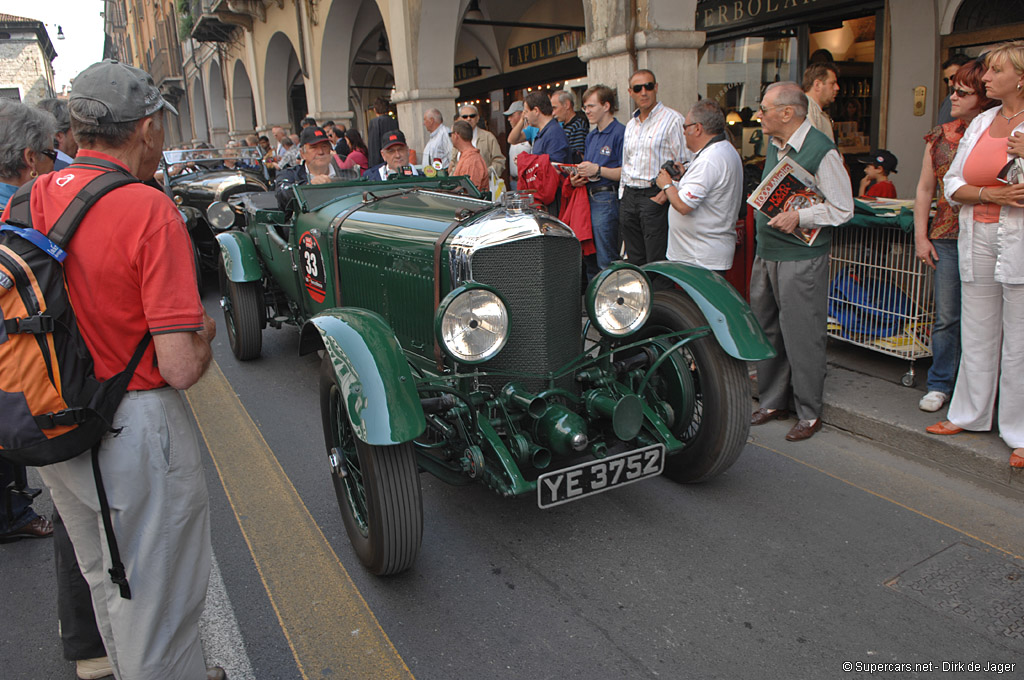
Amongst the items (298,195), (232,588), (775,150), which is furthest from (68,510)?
(775,150)

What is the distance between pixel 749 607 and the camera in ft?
8.48

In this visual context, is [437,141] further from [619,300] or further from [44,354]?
[44,354]

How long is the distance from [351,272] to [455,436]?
1.46 metres

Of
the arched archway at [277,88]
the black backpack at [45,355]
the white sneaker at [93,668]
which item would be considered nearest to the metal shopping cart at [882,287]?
the black backpack at [45,355]

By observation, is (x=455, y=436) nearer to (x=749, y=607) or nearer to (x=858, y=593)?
(x=749, y=607)

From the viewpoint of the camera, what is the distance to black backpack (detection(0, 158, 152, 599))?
1702 millimetres

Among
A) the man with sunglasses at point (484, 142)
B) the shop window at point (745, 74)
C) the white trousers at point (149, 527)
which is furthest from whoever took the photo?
the shop window at point (745, 74)

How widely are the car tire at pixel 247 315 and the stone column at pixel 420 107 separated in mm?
5413

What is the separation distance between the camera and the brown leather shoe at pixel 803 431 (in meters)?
4.02

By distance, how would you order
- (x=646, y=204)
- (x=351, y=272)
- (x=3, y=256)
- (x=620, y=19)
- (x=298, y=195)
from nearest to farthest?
1. (x=3, y=256)
2. (x=351, y=272)
3. (x=298, y=195)
4. (x=646, y=204)
5. (x=620, y=19)

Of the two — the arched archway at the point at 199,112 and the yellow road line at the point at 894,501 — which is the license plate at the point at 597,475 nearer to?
the yellow road line at the point at 894,501

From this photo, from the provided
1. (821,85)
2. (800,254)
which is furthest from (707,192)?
(821,85)

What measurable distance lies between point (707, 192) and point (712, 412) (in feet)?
5.33

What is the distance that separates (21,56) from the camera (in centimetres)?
5559
